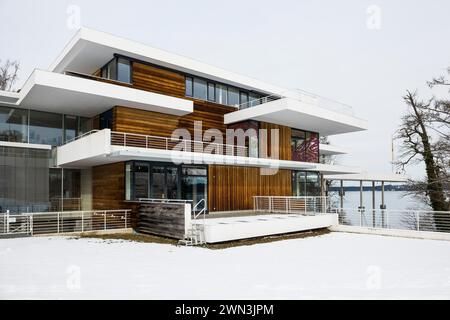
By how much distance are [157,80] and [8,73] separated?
17969mm

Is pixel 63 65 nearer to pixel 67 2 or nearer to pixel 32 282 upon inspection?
pixel 67 2

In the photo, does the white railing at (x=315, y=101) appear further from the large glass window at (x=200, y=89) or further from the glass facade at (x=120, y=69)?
the glass facade at (x=120, y=69)

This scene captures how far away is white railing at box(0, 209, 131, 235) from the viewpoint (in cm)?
1262

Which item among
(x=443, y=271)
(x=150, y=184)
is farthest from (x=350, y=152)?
(x=443, y=271)

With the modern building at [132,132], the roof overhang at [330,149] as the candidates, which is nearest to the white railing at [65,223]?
the modern building at [132,132]

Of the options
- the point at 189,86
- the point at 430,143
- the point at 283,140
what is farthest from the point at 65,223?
the point at 430,143

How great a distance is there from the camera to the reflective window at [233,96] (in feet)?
65.1

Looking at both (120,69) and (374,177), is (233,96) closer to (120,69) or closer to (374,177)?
(120,69)

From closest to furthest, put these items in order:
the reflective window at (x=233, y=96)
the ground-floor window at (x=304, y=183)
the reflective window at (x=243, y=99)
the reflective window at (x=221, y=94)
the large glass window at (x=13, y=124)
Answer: the large glass window at (x=13, y=124), the reflective window at (x=221, y=94), the reflective window at (x=233, y=96), the reflective window at (x=243, y=99), the ground-floor window at (x=304, y=183)

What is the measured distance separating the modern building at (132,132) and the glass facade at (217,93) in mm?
72

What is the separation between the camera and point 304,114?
57.6 feet

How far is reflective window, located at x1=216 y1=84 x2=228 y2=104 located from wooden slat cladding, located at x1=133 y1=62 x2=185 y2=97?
2597 millimetres

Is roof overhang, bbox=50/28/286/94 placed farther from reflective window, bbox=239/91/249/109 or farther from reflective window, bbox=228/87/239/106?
reflective window, bbox=239/91/249/109

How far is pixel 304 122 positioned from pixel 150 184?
1014 cm
